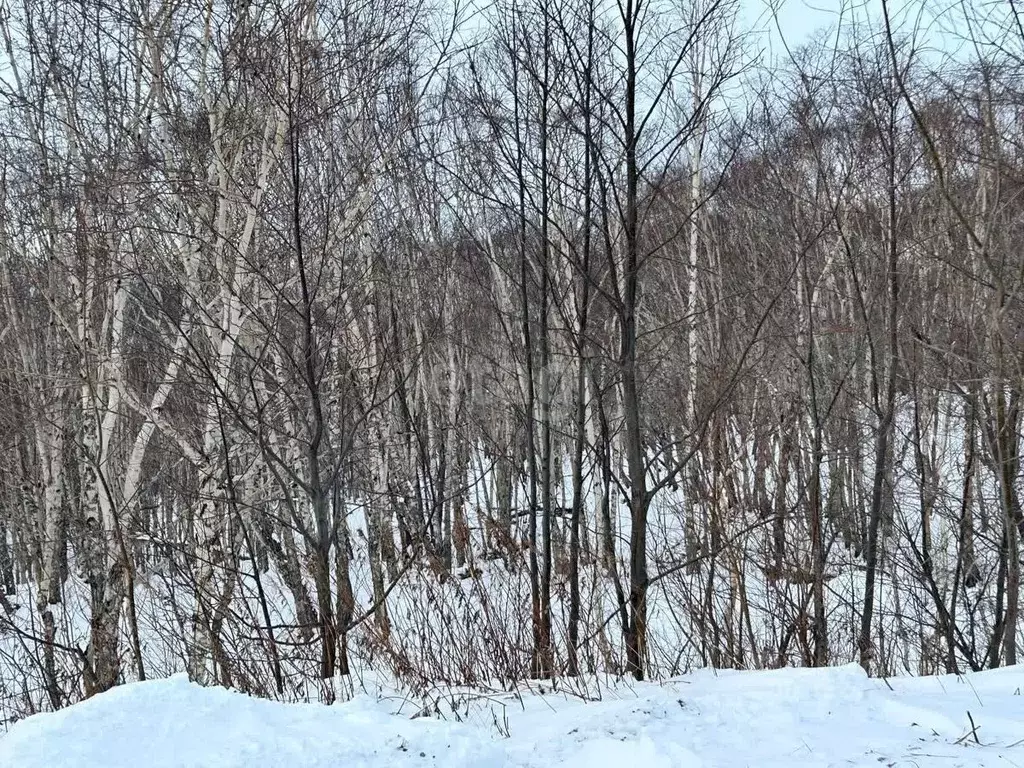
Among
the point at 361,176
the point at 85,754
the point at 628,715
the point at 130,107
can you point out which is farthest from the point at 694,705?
the point at 130,107

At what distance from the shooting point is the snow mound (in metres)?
2.31

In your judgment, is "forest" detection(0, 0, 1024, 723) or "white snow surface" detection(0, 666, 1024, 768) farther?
"forest" detection(0, 0, 1024, 723)

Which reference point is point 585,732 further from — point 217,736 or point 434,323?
point 434,323

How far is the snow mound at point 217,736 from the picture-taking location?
231 centimetres

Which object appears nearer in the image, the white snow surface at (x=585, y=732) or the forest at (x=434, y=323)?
the white snow surface at (x=585, y=732)

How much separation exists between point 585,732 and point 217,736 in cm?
128

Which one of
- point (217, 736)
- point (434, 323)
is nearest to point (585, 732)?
point (217, 736)

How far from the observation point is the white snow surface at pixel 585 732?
7.64 feet

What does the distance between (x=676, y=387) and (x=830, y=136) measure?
18.6 ft

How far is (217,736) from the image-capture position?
8.05 feet

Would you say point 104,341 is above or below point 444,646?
above

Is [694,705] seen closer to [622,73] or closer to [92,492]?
[622,73]

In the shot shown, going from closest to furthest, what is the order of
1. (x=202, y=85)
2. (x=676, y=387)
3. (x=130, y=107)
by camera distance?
(x=202, y=85) < (x=130, y=107) < (x=676, y=387)

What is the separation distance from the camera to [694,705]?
9.46 ft
